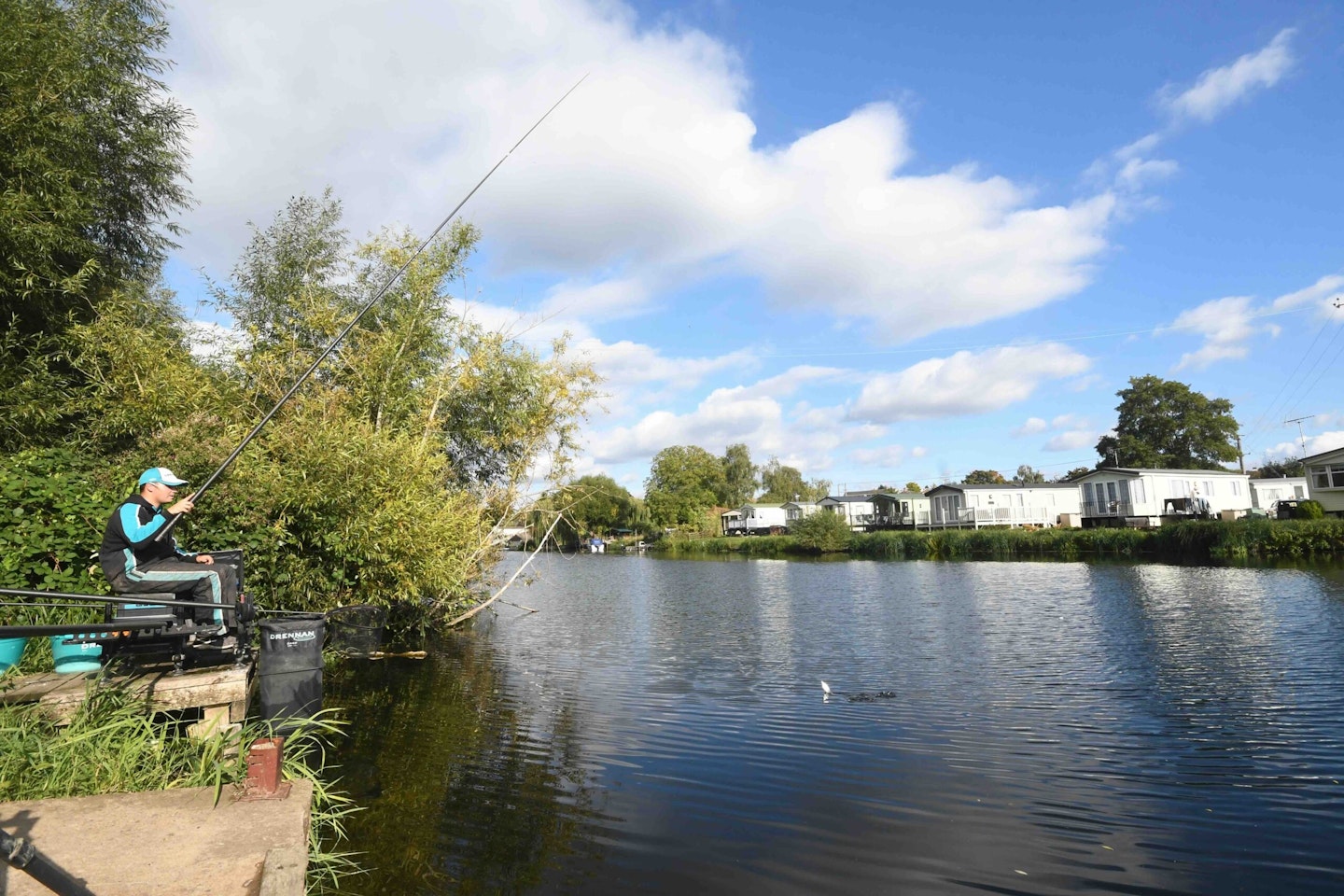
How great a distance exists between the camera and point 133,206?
14359mm

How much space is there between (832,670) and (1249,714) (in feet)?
18.9

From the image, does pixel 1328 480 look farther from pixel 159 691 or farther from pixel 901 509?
pixel 159 691

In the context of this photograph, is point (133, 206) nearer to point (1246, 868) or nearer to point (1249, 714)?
point (1246, 868)

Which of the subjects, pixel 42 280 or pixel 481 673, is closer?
pixel 42 280

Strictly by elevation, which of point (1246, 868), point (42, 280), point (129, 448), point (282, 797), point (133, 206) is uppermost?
point (133, 206)

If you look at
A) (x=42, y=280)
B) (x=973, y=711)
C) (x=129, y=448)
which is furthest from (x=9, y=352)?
(x=973, y=711)

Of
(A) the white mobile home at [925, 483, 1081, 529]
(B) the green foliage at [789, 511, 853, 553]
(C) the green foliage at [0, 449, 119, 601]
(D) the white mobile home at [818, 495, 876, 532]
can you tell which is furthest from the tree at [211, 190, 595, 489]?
(D) the white mobile home at [818, 495, 876, 532]

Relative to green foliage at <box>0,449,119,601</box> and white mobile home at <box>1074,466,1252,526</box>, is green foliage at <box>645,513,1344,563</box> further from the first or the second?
green foliage at <box>0,449,119,601</box>

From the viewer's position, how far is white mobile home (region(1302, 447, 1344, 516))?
138ft

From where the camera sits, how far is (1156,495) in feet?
177

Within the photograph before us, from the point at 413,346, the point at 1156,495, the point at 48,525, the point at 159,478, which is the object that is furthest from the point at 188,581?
the point at 1156,495

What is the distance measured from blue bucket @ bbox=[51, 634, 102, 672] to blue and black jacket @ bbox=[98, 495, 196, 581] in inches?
22.3

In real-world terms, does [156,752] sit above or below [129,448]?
below

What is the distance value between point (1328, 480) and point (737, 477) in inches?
2953
